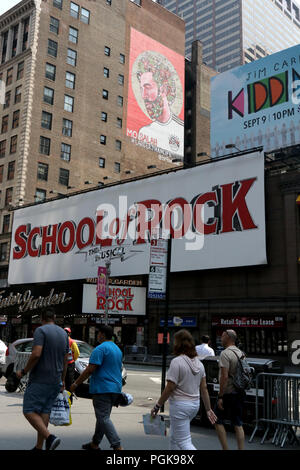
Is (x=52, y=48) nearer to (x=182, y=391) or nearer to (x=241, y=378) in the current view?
(x=241, y=378)

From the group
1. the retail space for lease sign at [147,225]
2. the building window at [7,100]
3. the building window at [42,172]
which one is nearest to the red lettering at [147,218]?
the retail space for lease sign at [147,225]

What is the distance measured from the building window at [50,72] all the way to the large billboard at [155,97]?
1269 centimetres

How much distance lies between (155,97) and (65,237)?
34.8 m

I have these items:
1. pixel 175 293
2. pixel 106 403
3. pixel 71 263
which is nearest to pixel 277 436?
pixel 106 403

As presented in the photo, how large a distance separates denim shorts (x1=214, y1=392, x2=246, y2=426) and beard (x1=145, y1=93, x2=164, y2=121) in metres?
69.0

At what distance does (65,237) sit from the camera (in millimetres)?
49812

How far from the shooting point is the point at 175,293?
135 ft

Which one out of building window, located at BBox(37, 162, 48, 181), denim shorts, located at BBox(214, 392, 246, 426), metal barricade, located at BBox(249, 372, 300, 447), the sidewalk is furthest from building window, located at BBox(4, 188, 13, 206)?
denim shorts, located at BBox(214, 392, 246, 426)

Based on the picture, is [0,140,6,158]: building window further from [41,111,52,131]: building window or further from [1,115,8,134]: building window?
[41,111,52,131]: building window

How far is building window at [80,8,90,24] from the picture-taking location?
218 ft

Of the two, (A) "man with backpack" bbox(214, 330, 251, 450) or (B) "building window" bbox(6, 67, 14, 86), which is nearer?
(A) "man with backpack" bbox(214, 330, 251, 450)

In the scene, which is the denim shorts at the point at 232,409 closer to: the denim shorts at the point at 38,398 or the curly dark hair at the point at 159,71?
the denim shorts at the point at 38,398

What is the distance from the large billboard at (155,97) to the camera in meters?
71.6

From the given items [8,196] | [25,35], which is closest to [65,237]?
[8,196]
